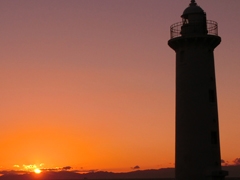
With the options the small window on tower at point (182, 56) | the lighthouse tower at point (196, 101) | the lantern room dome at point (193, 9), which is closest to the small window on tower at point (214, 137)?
the lighthouse tower at point (196, 101)

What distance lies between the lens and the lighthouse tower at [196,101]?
34.5 metres

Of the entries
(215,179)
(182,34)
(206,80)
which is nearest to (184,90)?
(206,80)

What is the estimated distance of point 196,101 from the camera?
1383 inches

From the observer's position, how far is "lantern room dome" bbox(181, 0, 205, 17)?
36.7 metres

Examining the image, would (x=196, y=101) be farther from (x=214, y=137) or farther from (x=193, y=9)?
(x=193, y=9)

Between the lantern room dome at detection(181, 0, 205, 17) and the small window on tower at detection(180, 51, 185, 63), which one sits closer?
the small window on tower at detection(180, 51, 185, 63)

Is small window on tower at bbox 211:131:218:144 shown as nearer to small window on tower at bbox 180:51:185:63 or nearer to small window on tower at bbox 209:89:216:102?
small window on tower at bbox 209:89:216:102

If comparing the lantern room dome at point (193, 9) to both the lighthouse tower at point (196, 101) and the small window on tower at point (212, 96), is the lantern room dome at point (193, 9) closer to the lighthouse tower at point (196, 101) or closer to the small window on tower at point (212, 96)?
the lighthouse tower at point (196, 101)

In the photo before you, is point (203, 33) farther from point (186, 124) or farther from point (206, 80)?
point (186, 124)

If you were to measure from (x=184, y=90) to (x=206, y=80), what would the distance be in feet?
5.28

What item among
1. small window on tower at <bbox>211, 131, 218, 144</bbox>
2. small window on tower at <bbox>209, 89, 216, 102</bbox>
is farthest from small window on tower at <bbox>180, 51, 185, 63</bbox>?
small window on tower at <bbox>211, 131, 218, 144</bbox>

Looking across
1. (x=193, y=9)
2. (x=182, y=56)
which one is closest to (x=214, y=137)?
(x=182, y=56)

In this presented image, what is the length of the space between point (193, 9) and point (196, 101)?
21.5ft

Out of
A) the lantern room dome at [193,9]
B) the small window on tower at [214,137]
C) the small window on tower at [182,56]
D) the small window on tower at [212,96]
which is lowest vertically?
the small window on tower at [214,137]
